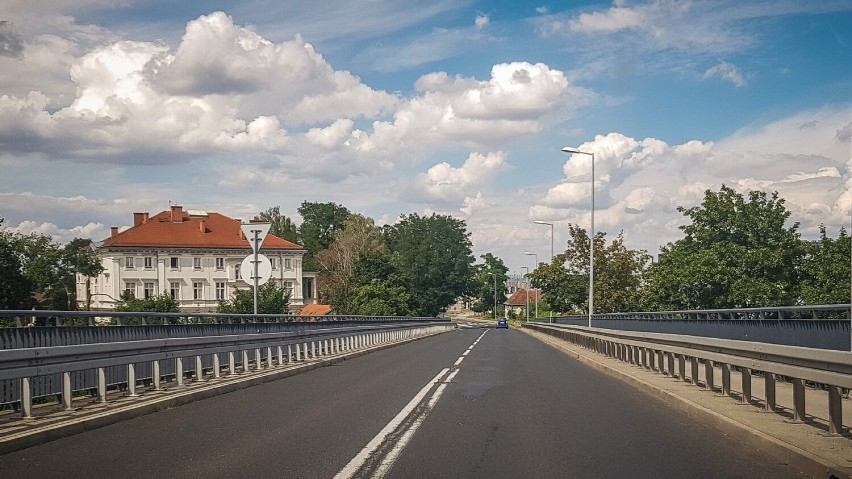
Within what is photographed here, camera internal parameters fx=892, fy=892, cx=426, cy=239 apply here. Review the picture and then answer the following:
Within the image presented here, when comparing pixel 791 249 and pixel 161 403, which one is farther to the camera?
pixel 791 249

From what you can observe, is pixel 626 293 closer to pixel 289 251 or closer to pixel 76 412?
pixel 289 251

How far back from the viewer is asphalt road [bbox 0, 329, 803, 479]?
27.0 feet

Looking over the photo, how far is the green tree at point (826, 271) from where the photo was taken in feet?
165

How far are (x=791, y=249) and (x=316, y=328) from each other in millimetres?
44545

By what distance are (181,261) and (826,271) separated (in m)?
71.0

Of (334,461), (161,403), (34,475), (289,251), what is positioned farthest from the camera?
(289,251)

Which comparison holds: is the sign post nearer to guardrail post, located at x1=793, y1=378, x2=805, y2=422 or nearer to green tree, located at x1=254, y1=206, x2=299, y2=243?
guardrail post, located at x1=793, y1=378, x2=805, y2=422

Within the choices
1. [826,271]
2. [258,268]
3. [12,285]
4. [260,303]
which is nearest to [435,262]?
[260,303]

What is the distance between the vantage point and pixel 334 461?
338 inches

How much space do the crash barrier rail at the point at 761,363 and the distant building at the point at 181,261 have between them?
79.0 meters

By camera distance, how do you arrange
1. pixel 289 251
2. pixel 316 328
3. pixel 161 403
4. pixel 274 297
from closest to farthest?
1. pixel 161 403
2. pixel 316 328
3. pixel 274 297
4. pixel 289 251

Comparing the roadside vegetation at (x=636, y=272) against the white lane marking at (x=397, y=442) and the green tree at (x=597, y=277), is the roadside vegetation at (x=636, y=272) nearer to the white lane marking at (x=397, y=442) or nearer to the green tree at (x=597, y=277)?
the green tree at (x=597, y=277)

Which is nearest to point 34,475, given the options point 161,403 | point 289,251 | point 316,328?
point 161,403

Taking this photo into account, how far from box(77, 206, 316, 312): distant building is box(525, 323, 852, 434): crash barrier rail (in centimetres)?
7902
